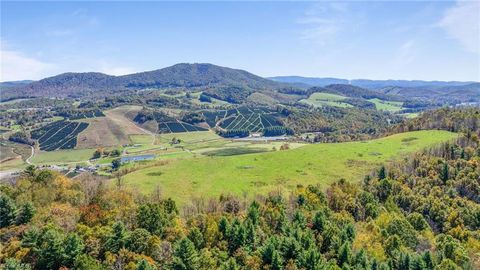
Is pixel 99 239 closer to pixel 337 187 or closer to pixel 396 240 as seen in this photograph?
pixel 396 240

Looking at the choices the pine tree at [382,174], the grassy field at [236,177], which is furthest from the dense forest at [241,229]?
the pine tree at [382,174]

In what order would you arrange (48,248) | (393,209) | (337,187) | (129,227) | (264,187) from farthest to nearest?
1. (264,187)
2. (337,187)
3. (393,209)
4. (129,227)
5. (48,248)

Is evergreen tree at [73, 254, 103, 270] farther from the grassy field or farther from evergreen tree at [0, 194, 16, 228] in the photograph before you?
the grassy field

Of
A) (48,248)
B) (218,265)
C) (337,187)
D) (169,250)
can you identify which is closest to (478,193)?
(337,187)

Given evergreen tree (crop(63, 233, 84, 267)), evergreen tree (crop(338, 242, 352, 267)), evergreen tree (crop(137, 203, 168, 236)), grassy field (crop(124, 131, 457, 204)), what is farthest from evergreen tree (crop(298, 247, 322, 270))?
grassy field (crop(124, 131, 457, 204))

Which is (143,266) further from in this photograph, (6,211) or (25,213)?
(6,211)

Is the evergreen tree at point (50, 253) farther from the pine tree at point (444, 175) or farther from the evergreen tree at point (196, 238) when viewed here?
the pine tree at point (444, 175)

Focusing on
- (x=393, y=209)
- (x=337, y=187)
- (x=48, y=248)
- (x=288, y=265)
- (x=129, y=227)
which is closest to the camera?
(x=48, y=248)

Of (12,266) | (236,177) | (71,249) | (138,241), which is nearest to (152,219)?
(138,241)

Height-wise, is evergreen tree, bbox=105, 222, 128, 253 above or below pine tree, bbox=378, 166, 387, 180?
above
